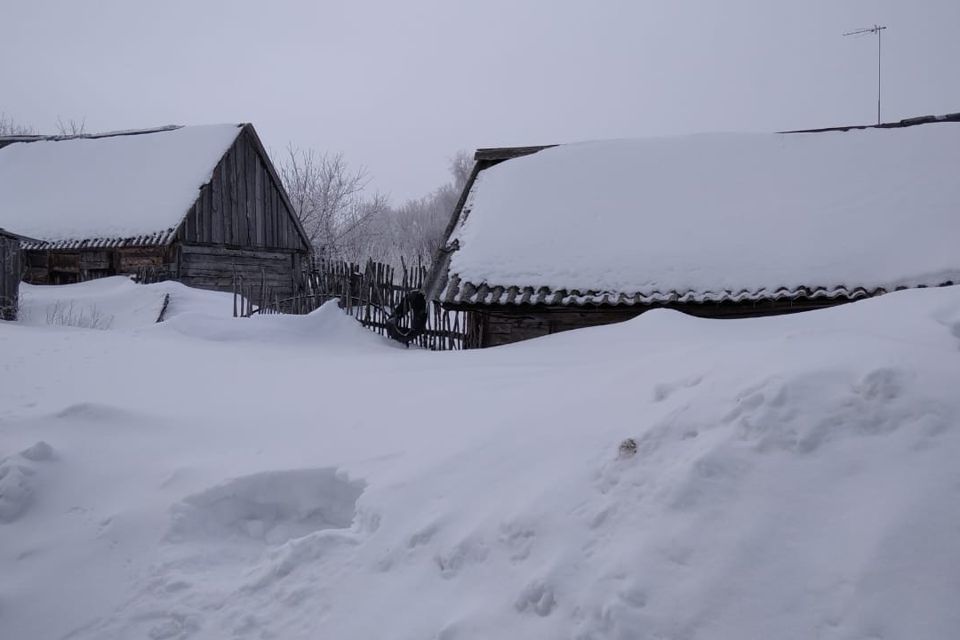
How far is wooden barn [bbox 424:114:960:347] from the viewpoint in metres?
6.87

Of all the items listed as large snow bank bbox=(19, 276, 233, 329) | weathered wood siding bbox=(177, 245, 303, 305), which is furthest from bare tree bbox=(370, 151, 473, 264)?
large snow bank bbox=(19, 276, 233, 329)

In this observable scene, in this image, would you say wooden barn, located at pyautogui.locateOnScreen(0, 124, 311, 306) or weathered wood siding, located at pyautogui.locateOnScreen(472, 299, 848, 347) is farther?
wooden barn, located at pyautogui.locateOnScreen(0, 124, 311, 306)

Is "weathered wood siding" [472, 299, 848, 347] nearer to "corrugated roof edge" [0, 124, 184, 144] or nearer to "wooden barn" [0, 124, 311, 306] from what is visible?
"wooden barn" [0, 124, 311, 306]

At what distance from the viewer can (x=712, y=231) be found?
25.3 feet

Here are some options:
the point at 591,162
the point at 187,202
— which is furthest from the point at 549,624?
the point at 187,202

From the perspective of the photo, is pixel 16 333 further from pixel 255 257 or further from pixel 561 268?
pixel 255 257

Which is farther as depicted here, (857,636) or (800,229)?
(800,229)

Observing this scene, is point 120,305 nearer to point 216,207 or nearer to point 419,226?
point 216,207

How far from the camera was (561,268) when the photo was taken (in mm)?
7734

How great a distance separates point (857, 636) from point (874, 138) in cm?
955

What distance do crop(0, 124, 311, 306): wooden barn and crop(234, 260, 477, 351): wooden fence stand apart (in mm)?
1079

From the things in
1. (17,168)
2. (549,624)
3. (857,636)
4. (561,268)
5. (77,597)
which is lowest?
(77,597)

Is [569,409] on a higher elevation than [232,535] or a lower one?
higher

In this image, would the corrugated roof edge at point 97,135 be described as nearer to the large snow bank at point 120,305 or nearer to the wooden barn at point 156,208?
the wooden barn at point 156,208
